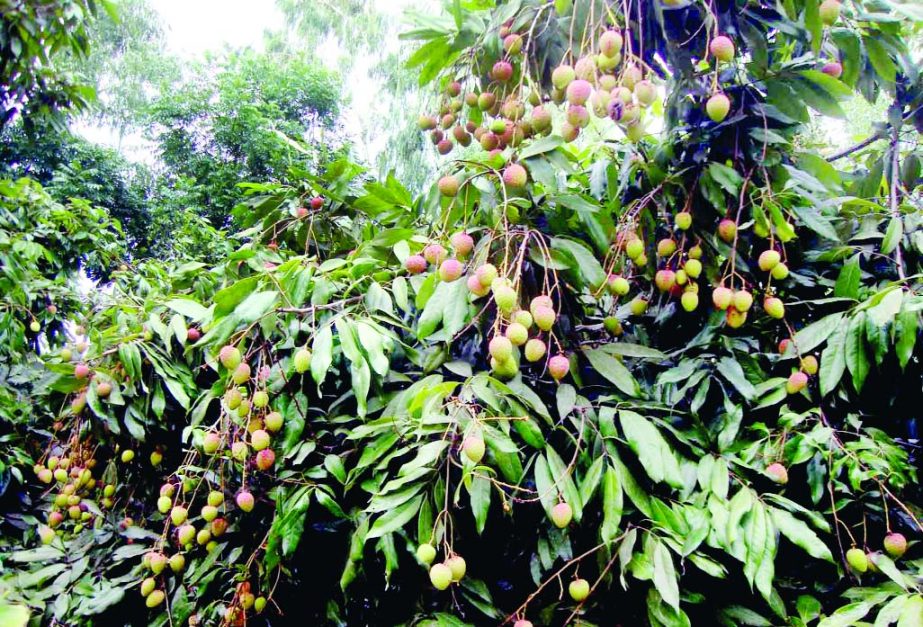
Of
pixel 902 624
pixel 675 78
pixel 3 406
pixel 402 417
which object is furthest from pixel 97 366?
pixel 902 624

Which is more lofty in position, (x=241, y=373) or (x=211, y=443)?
(x=241, y=373)

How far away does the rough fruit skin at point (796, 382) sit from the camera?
103 cm

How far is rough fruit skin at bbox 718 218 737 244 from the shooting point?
1.13m

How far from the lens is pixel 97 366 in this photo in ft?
4.88

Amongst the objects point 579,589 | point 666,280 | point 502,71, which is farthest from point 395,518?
point 502,71

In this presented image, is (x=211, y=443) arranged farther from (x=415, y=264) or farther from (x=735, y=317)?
(x=735, y=317)

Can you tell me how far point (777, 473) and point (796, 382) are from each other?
Answer: 0.18 meters

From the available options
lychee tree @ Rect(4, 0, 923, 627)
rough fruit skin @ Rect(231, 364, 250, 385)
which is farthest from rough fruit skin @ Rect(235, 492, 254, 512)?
rough fruit skin @ Rect(231, 364, 250, 385)

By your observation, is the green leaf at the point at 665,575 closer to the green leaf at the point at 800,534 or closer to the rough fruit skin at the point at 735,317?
the green leaf at the point at 800,534

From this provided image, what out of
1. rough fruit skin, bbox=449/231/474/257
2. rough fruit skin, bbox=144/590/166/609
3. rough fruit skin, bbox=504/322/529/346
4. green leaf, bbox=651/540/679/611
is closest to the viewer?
green leaf, bbox=651/540/679/611

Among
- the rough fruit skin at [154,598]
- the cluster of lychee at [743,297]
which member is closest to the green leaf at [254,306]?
the rough fruit skin at [154,598]

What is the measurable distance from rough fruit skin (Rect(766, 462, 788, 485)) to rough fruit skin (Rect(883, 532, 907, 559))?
6.1 inches

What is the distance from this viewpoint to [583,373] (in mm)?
1169

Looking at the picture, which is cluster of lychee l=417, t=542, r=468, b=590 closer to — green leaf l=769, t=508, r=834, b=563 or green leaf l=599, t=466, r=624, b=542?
green leaf l=599, t=466, r=624, b=542
